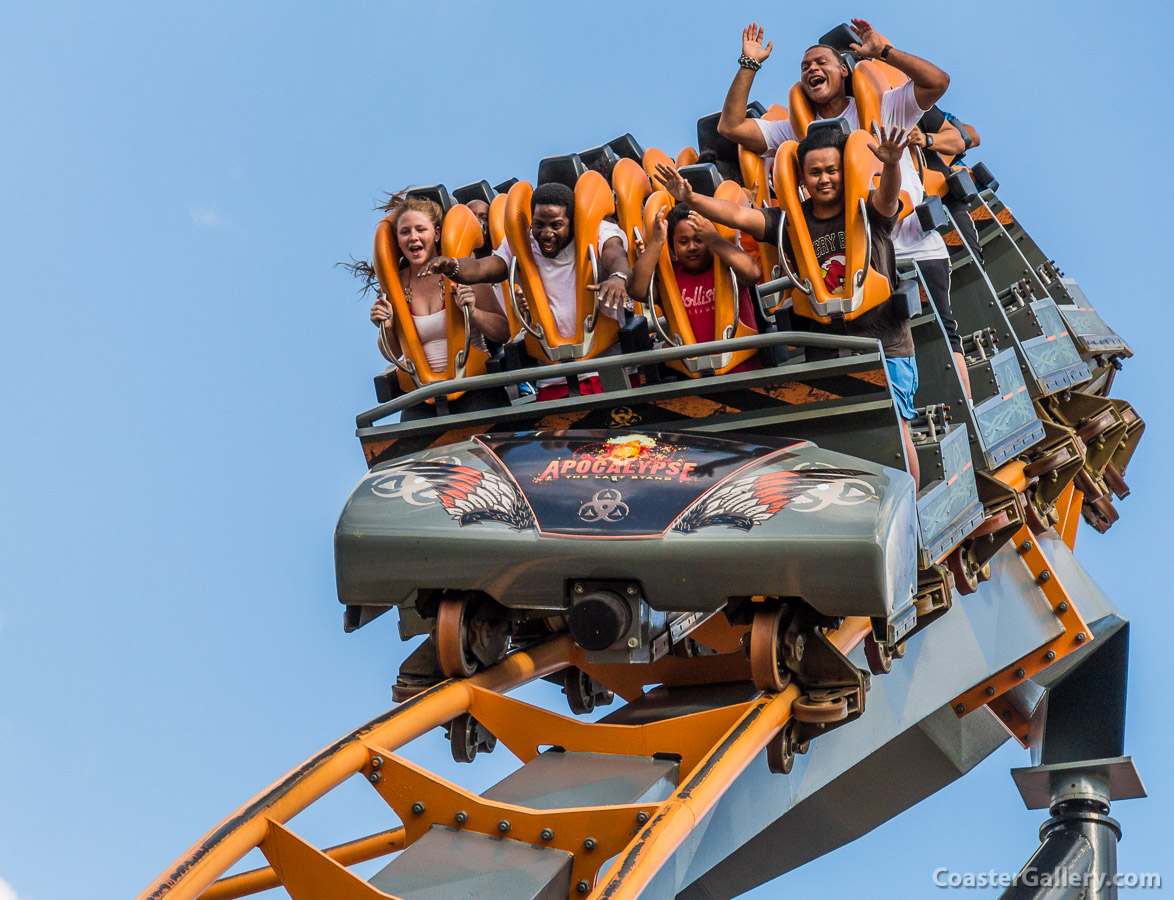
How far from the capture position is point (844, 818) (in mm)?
6551

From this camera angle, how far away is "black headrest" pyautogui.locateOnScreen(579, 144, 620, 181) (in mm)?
5887

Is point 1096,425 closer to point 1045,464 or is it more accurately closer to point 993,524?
point 1045,464

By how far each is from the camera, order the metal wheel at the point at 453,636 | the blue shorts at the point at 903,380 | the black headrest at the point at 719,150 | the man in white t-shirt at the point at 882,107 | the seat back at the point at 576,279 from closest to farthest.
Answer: the metal wheel at the point at 453,636, the blue shorts at the point at 903,380, the seat back at the point at 576,279, the man in white t-shirt at the point at 882,107, the black headrest at the point at 719,150

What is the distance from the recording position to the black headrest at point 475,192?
6.23 meters

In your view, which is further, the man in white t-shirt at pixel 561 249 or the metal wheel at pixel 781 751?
the man in white t-shirt at pixel 561 249

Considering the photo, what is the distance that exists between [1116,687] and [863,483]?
3.19 meters

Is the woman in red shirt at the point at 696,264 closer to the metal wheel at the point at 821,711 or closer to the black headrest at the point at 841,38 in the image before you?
the metal wheel at the point at 821,711

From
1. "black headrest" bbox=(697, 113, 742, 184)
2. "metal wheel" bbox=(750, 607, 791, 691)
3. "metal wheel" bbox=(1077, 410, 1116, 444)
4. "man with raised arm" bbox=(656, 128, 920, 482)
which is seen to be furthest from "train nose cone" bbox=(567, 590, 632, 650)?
"metal wheel" bbox=(1077, 410, 1116, 444)

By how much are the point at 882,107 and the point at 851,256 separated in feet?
4.97

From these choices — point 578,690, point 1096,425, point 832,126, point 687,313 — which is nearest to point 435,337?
point 687,313

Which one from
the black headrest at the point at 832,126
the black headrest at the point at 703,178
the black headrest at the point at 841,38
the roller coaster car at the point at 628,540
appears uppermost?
the black headrest at the point at 841,38

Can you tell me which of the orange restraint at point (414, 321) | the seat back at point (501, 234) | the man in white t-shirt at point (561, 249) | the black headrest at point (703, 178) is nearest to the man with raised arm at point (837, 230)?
the man in white t-shirt at point (561, 249)

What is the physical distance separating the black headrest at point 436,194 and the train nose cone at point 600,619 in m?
2.32

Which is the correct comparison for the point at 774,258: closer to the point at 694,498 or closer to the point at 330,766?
the point at 694,498
